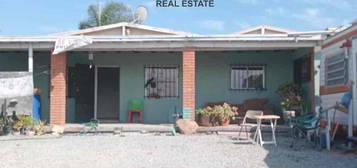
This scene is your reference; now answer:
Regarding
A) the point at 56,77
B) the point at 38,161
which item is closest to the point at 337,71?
the point at 38,161

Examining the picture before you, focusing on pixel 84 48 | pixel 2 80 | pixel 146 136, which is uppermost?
pixel 84 48

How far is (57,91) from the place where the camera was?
1355 centimetres

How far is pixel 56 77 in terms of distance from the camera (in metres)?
13.6

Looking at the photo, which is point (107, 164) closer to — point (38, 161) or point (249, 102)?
point (38, 161)

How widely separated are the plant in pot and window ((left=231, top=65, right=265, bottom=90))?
134cm

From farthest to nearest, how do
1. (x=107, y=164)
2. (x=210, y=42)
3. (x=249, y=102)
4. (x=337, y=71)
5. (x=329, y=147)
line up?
(x=249, y=102), (x=210, y=42), (x=337, y=71), (x=329, y=147), (x=107, y=164)

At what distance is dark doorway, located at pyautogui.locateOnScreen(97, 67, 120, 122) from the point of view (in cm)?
1708

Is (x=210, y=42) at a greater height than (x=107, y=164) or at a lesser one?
greater

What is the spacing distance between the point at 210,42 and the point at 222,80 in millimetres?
2687

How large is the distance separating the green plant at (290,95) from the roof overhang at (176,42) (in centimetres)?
150

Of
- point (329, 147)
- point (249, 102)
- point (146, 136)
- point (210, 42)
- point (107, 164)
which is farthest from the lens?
point (249, 102)

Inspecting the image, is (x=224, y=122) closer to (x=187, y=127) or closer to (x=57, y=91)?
(x=187, y=127)

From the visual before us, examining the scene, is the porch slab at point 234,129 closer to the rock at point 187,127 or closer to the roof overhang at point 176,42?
the rock at point 187,127

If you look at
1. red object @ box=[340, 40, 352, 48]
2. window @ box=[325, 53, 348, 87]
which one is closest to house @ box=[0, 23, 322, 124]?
window @ box=[325, 53, 348, 87]
